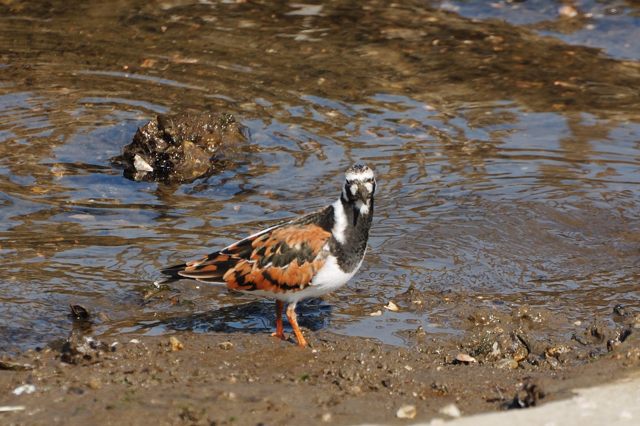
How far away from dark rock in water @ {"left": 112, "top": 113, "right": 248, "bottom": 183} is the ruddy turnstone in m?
3.04

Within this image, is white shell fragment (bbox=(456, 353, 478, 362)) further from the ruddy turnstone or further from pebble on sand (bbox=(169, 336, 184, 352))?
pebble on sand (bbox=(169, 336, 184, 352))

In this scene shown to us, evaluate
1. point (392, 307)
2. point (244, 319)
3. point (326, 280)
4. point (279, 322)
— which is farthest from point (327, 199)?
point (326, 280)

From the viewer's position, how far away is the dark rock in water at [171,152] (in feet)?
31.7

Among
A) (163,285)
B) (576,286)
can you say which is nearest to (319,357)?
(163,285)

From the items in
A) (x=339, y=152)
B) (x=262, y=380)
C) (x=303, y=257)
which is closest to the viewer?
(x=262, y=380)

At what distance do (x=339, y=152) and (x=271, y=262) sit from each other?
146 inches

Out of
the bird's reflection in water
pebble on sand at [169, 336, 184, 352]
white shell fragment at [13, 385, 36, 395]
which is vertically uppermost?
white shell fragment at [13, 385, 36, 395]

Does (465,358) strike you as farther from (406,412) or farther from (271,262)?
(271,262)

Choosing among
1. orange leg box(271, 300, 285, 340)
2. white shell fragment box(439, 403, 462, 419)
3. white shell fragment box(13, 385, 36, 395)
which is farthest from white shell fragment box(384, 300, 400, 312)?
white shell fragment box(13, 385, 36, 395)

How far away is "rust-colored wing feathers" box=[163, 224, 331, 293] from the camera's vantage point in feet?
21.4

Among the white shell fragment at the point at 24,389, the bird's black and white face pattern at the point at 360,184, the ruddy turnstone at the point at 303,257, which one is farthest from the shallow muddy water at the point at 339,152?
the bird's black and white face pattern at the point at 360,184

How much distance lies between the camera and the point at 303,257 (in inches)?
256

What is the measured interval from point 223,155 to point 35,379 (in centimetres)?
458

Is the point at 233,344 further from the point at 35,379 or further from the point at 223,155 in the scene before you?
the point at 223,155
